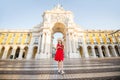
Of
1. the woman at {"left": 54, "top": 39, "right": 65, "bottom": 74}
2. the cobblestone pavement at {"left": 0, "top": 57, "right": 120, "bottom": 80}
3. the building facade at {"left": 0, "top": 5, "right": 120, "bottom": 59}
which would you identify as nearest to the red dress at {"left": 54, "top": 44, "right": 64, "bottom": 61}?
the woman at {"left": 54, "top": 39, "right": 65, "bottom": 74}

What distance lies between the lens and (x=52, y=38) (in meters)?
37.1

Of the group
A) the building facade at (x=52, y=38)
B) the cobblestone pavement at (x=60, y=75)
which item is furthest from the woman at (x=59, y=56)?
the building facade at (x=52, y=38)

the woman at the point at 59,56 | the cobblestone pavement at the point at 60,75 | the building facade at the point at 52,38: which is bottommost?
the cobblestone pavement at the point at 60,75

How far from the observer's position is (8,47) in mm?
39156

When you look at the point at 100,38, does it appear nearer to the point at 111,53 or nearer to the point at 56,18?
the point at 111,53

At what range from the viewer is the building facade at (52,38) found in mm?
32938

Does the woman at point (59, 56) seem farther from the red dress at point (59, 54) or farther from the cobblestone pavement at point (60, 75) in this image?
the cobblestone pavement at point (60, 75)

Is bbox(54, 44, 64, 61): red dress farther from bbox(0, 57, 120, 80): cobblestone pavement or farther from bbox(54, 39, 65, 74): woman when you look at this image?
bbox(0, 57, 120, 80): cobblestone pavement

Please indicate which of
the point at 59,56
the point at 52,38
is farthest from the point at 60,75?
the point at 52,38

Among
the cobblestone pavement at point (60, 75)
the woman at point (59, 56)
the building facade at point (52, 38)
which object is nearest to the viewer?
the cobblestone pavement at point (60, 75)

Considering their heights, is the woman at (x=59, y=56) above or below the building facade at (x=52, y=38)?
below

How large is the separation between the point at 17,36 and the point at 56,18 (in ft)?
57.5

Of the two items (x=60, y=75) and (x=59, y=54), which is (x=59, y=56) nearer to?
(x=59, y=54)

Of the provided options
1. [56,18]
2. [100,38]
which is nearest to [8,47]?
[56,18]
